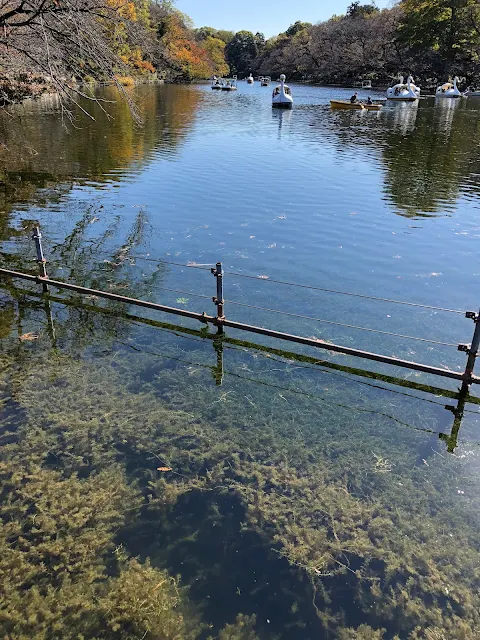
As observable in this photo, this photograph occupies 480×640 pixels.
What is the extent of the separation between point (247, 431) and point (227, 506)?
120 cm

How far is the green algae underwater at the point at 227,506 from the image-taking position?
373 centimetres

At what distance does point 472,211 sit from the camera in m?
15.3

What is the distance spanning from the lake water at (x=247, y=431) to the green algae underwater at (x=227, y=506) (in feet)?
0.07

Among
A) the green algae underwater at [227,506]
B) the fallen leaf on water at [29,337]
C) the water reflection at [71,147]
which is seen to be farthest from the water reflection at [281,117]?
the green algae underwater at [227,506]

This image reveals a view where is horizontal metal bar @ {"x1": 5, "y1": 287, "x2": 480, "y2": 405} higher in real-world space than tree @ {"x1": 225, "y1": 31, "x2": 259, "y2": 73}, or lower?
lower

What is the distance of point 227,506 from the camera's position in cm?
466

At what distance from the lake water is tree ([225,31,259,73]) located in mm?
153820

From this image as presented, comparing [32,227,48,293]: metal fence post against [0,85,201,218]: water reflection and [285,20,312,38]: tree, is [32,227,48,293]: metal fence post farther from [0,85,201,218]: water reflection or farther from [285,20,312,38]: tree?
[285,20,312,38]: tree

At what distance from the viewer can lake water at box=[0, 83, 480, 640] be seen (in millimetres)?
3879

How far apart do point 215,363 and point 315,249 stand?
19.3 feet

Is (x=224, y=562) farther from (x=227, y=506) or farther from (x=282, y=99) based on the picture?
(x=282, y=99)

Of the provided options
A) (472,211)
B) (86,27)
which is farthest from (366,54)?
(86,27)

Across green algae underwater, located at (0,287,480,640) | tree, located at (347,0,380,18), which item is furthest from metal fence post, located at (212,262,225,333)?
tree, located at (347,0,380,18)

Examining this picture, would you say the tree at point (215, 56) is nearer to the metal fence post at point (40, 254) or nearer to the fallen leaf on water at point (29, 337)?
the metal fence post at point (40, 254)
